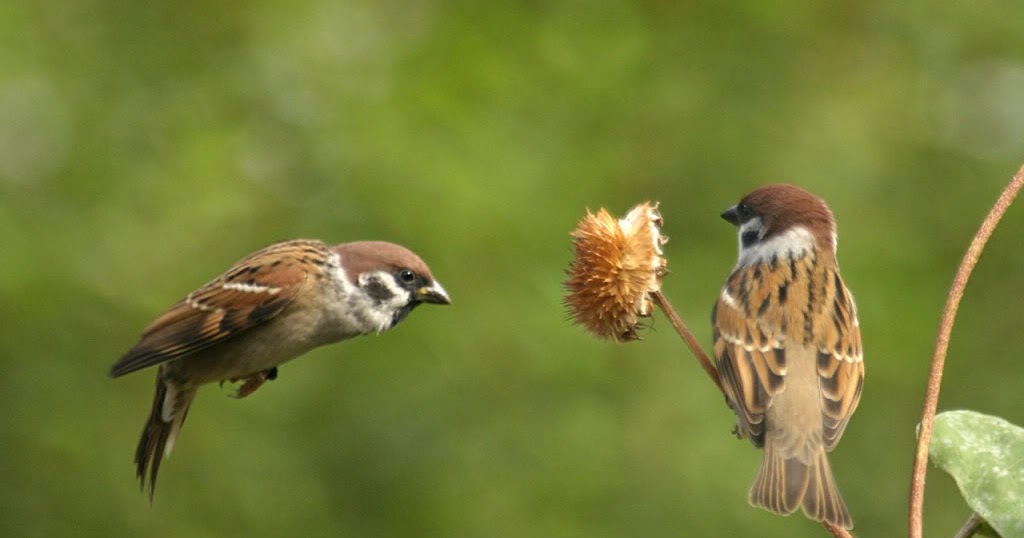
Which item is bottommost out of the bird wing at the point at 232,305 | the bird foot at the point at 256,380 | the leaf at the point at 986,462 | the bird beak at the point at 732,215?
the leaf at the point at 986,462

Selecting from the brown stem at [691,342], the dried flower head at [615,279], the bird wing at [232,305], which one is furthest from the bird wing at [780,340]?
the bird wing at [232,305]

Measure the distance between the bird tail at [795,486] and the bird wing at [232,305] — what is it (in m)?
1.73

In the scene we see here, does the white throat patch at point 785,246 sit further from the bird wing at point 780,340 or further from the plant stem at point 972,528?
the plant stem at point 972,528

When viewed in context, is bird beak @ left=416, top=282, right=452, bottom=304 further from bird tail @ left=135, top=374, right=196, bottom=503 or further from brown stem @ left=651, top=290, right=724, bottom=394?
brown stem @ left=651, top=290, right=724, bottom=394

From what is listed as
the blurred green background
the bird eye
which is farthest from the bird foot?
the blurred green background

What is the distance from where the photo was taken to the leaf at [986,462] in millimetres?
2980

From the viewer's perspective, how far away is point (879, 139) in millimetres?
9430

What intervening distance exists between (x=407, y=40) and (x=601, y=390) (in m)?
2.35

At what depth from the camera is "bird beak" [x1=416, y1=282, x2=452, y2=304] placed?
467cm

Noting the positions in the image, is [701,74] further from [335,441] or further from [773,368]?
[773,368]

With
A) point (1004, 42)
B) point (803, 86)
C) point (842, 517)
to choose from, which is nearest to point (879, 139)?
point (803, 86)

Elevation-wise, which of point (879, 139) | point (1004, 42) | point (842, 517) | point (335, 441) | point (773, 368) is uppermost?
point (1004, 42)

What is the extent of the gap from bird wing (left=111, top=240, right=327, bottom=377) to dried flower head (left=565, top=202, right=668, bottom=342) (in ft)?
4.15

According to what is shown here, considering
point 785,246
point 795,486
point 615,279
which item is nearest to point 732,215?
point 785,246
